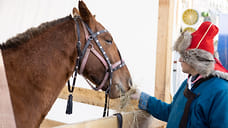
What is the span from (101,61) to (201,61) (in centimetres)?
58

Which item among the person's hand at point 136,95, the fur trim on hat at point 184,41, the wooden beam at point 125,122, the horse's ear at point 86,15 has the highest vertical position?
the horse's ear at point 86,15

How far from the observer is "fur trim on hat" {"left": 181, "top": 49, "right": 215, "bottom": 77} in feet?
3.73

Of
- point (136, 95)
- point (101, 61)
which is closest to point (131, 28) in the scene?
point (136, 95)

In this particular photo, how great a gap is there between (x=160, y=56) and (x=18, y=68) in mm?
1263

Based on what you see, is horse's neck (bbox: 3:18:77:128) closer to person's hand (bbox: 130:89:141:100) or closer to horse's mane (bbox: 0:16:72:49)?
horse's mane (bbox: 0:16:72:49)

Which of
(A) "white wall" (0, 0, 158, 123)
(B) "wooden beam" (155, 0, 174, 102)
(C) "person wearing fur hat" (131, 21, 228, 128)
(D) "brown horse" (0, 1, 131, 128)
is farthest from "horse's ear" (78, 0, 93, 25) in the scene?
(B) "wooden beam" (155, 0, 174, 102)

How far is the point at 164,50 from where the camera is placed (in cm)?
189

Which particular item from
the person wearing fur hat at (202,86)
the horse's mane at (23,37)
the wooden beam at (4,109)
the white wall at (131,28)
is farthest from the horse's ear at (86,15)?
the wooden beam at (4,109)

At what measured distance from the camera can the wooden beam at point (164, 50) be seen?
6.09ft

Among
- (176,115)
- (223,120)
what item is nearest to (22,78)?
(176,115)

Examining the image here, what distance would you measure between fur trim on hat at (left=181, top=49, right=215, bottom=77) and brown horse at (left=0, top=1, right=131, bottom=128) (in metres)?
0.48

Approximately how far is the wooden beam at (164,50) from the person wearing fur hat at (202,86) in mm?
602

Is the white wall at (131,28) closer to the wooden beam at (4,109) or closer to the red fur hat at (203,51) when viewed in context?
the red fur hat at (203,51)

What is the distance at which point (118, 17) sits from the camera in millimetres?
2180
